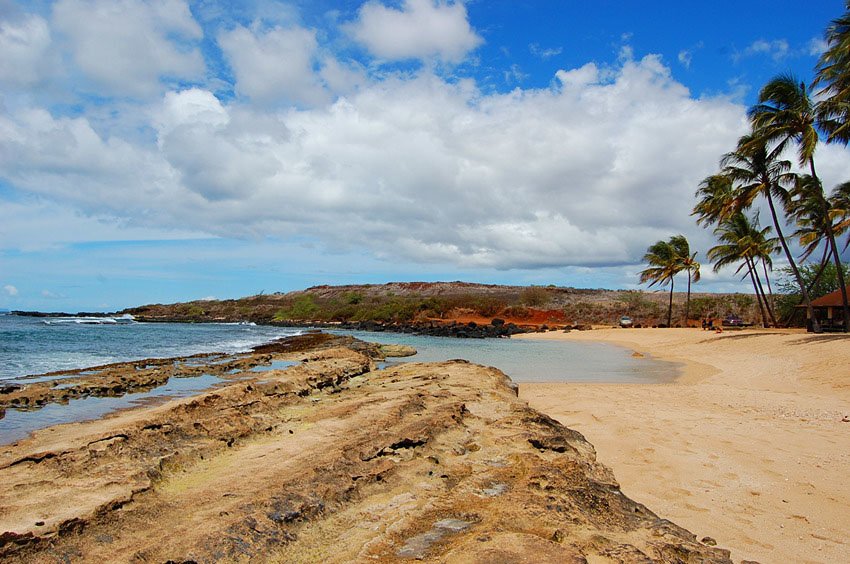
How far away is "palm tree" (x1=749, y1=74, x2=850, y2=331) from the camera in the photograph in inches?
829

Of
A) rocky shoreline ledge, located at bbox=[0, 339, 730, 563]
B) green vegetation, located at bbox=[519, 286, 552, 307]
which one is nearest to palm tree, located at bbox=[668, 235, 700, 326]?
green vegetation, located at bbox=[519, 286, 552, 307]

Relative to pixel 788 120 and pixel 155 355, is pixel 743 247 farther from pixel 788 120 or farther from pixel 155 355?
pixel 155 355

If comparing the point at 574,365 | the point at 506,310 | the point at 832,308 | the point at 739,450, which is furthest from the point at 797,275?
the point at 506,310

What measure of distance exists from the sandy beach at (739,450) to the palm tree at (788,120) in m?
10.1

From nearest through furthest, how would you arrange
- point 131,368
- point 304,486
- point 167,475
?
1. point 304,486
2. point 167,475
3. point 131,368

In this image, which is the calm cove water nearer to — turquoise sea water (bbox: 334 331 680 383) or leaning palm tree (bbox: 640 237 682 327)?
turquoise sea water (bbox: 334 331 680 383)

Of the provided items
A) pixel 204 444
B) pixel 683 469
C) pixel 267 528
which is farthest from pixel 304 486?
pixel 683 469

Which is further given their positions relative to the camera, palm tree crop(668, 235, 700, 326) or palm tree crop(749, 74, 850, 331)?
palm tree crop(668, 235, 700, 326)

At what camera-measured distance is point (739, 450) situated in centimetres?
634

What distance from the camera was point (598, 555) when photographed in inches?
118

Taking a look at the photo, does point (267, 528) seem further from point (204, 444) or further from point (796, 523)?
point (796, 523)

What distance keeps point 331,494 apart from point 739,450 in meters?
5.20

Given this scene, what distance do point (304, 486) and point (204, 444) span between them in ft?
6.82

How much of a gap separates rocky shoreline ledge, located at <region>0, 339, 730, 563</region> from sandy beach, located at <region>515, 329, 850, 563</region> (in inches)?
31.5
